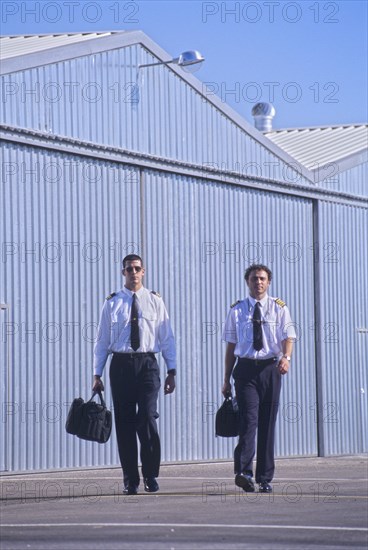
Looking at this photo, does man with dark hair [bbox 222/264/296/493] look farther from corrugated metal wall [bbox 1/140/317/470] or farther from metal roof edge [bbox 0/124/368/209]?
metal roof edge [bbox 0/124/368/209]

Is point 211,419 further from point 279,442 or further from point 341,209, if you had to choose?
point 341,209

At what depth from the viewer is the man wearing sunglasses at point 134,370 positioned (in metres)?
11.0

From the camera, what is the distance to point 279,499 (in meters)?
10.1

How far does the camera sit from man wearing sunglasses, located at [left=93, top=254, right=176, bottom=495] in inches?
434

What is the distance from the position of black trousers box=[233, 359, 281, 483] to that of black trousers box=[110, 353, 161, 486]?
2.43 ft

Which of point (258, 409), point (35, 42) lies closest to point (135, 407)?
point (258, 409)

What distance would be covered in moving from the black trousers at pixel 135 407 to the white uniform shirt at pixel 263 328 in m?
0.78

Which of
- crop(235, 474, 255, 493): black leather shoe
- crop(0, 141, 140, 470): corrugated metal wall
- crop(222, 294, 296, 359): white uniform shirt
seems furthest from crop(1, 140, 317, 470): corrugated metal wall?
crop(235, 474, 255, 493): black leather shoe

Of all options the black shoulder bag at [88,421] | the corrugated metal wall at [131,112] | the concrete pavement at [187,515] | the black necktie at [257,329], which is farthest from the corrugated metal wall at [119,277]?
the black necktie at [257,329]

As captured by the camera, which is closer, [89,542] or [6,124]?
[89,542]

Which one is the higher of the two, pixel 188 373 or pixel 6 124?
pixel 6 124

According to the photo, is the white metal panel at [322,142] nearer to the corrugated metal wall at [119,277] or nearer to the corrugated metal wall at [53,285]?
the corrugated metal wall at [119,277]

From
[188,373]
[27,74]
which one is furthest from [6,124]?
[188,373]

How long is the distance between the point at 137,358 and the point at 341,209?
1188 centimetres
